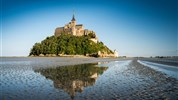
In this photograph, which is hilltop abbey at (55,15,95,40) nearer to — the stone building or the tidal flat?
the stone building

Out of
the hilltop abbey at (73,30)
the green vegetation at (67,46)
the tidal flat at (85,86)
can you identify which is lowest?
the tidal flat at (85,86)

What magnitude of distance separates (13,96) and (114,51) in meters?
191

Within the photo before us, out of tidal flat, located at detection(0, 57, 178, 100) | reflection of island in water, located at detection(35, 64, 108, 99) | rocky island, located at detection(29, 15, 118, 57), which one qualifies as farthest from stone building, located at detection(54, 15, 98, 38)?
tidal flat, located at detection(0, 57, 178, 100)

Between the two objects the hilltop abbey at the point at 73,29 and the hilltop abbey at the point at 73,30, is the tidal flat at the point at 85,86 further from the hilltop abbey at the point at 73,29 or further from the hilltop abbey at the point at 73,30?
the hilltop abbey at the point at 73,29

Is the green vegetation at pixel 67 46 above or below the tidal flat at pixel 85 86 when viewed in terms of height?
above

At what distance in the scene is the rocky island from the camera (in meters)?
125

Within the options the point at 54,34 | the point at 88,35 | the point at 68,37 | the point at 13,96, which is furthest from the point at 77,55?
the point at 13,96

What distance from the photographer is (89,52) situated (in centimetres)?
13325

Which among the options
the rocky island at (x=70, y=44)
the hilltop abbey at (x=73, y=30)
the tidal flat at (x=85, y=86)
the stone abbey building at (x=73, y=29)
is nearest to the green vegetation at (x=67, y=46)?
the rocky island at (x=70, y=44)

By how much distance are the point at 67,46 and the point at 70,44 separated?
9.10 ft

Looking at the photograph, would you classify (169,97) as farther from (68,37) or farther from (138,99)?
(68,37)

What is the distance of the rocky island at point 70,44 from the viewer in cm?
12512

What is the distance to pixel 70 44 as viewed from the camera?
130375 millimetres

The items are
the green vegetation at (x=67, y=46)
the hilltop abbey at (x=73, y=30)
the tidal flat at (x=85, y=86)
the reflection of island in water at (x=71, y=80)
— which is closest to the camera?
the tidal flat at (x=85, y=86)
